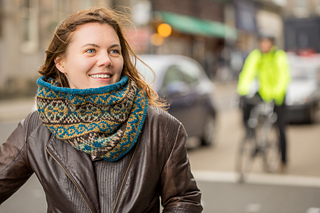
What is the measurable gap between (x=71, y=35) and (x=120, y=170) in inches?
22.0

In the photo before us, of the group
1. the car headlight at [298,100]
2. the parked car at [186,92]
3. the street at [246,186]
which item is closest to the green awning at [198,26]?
the car headlight at [298,100]

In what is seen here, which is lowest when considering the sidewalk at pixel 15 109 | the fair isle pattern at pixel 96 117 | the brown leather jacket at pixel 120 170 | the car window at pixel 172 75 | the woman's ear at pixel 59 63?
the sidewalk at pixel 15 109

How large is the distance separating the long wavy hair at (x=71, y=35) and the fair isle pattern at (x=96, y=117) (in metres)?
0.18

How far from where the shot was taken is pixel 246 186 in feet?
25.5

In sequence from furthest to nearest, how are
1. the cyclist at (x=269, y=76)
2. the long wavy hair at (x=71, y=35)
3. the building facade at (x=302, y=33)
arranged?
the building facade at (x=302, y=33), the cyclist at (x=269, y=76), the long wavy hair at (x=71, y=35)

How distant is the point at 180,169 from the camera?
2395 mm

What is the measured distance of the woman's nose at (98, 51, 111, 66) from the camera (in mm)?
2367

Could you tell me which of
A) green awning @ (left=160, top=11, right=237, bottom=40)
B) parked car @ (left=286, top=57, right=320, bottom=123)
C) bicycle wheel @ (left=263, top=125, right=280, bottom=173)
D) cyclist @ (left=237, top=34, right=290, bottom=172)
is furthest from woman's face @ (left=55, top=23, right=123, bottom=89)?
green awning @ (left=160, top=11, right=237, bottom=40)

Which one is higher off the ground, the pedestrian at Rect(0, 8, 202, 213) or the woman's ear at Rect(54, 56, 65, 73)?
the woman's ear at Rect(54, 56, 65, 73)

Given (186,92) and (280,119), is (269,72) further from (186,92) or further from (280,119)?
(186,92)

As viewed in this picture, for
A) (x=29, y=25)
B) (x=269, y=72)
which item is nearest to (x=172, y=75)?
(x=269, y=72)

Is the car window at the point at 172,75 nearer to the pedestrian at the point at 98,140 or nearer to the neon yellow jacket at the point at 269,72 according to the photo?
the neon yellow jacket at the point at 269,72

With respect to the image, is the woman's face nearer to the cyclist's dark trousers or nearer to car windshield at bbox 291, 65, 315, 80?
the cyclist's dark trousers

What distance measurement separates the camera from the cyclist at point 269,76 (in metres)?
8.41
